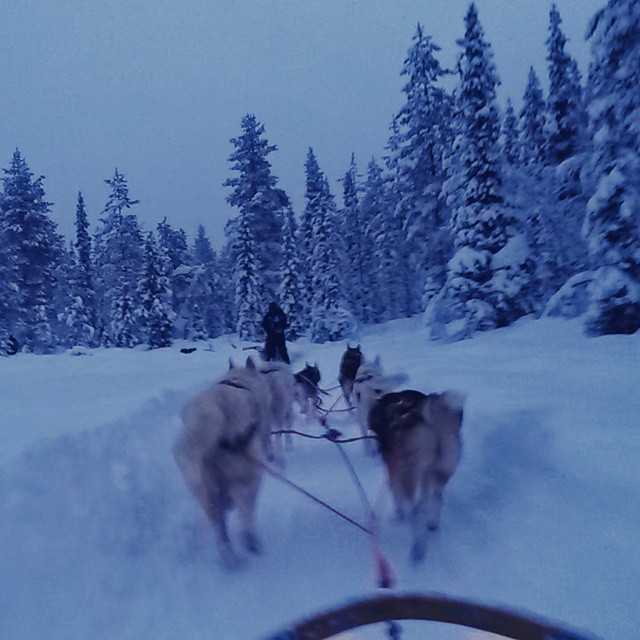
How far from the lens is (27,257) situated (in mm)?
26672

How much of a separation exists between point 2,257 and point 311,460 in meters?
26.6

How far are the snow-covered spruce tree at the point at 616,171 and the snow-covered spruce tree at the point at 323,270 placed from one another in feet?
61.1

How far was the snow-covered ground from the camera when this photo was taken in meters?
2.41

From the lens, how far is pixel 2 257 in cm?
2512

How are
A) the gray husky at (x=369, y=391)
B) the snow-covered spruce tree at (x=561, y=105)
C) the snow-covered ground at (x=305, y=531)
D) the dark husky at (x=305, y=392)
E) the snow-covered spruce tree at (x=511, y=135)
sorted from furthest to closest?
the snow-covered spruce tree at (x=511, y=135) < the snow-covered spruce tree at (x=561, y=105) < the dark husky at (x=305, y=392) < the gray husky at (x=369, y=391) < the snow-covered ground at (x=305, y=531)

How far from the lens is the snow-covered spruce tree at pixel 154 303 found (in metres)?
30.7

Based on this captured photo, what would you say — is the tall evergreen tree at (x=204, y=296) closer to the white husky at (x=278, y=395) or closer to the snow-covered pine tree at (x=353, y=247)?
the snow-covered pine tree at (x=353, y=247)

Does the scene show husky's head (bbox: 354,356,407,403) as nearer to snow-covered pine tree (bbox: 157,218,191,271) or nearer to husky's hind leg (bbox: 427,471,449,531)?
husky's hind leg (bbox: 427,471,449,531)

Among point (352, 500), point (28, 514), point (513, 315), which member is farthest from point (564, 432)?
point (513, 315)

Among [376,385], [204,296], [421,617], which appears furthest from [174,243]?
[421,617]

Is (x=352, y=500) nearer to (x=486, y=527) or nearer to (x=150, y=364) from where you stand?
(x=486, y=527)

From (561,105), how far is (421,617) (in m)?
22.8

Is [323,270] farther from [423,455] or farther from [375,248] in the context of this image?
[423,455]

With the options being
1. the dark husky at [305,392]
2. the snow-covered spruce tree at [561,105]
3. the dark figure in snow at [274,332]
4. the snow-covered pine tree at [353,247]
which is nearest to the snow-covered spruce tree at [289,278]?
the snow-covered pine tree at [353,247]
